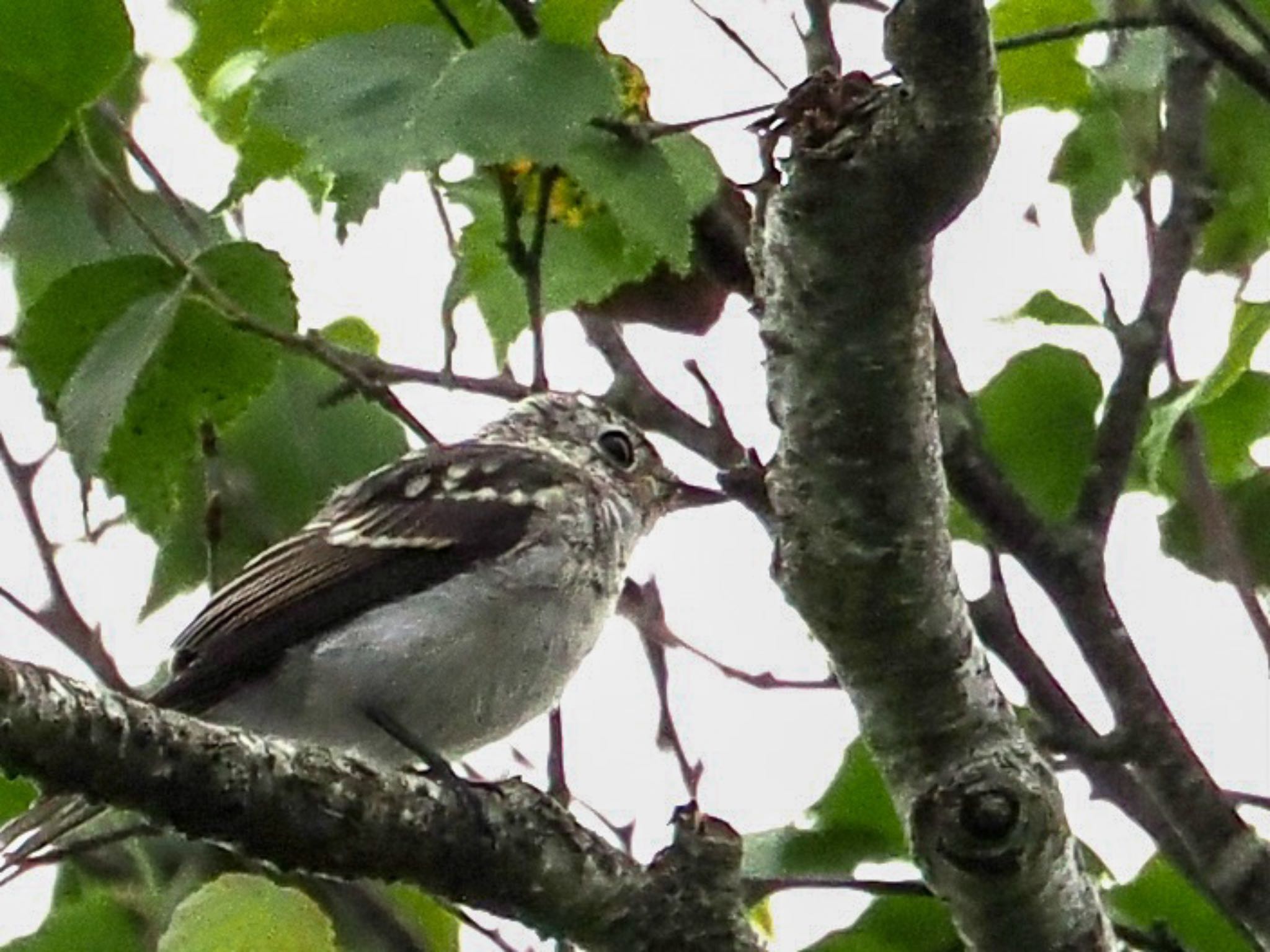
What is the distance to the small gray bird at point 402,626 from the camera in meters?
3.24

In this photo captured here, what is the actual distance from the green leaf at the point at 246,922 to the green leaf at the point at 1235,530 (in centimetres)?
146

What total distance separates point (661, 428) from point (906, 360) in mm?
Answer: 1607

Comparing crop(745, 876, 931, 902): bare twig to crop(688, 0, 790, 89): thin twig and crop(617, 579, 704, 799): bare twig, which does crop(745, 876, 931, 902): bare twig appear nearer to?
crop(617, 579, 704, 799): bare twig

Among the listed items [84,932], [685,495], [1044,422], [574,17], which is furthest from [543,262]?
[685,495]

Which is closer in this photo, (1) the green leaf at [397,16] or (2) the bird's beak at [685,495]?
(1) the green leaf at [397,16]

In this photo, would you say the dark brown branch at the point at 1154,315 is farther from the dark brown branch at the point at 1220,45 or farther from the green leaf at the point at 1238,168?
the dark brown branch at the point at 1220,45

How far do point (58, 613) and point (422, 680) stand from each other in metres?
0.54

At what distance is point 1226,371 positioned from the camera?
8.02ft

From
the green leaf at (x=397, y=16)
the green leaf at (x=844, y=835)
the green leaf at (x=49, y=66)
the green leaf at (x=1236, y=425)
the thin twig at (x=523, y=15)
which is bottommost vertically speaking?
the green leaf at (x=844, y=835)

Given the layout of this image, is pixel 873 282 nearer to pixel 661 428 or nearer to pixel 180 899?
pixel 180 899

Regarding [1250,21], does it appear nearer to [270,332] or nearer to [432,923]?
[270,332]

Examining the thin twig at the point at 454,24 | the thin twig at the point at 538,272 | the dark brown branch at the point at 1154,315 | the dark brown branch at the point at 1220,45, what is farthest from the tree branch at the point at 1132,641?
the thin twig at the point at 454,24

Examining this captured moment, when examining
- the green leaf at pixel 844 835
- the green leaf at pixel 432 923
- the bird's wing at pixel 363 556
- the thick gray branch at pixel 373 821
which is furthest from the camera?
the bird's wing at pixel 363 556

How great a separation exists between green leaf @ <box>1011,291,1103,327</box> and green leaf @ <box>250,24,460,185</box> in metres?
0.96
